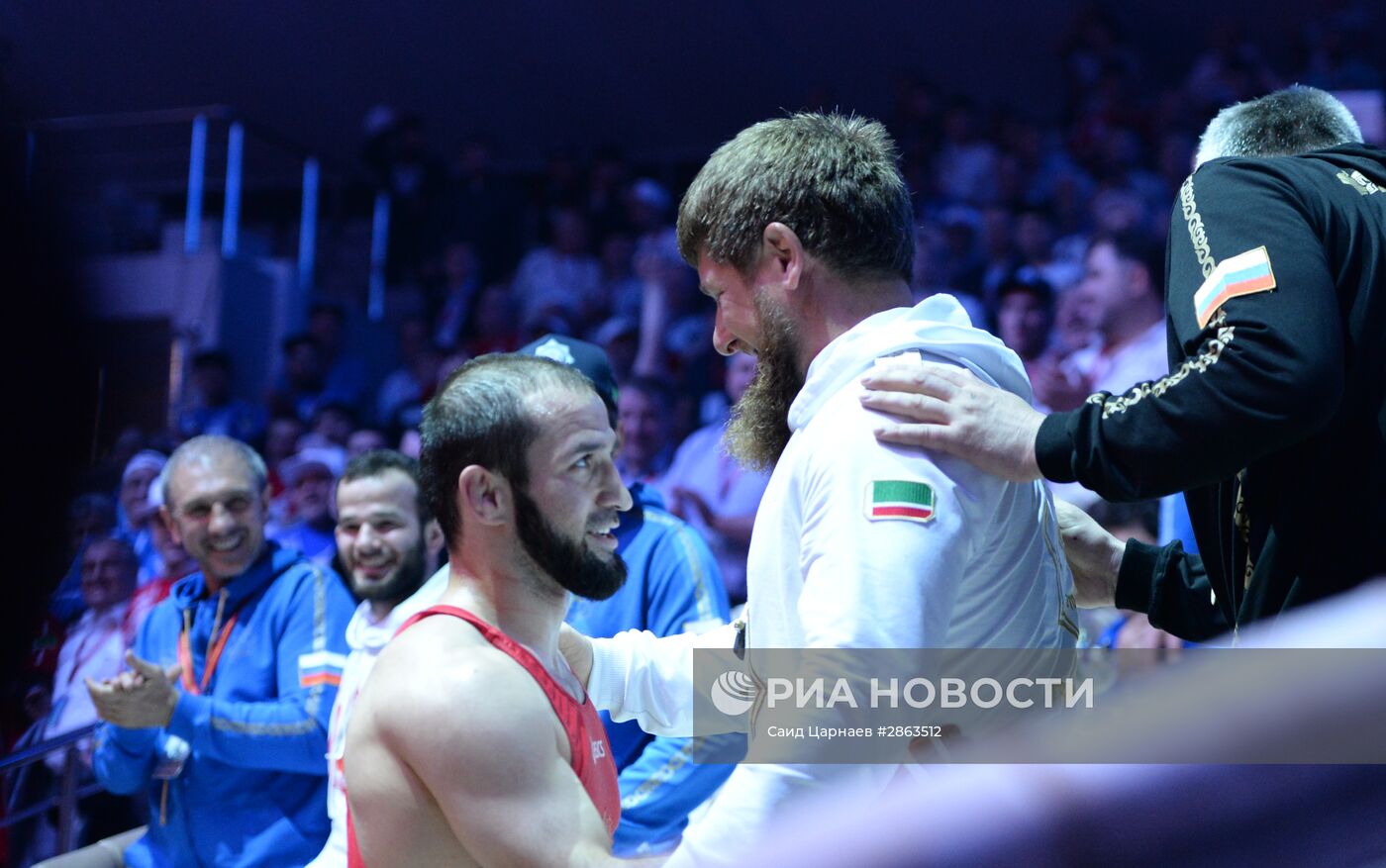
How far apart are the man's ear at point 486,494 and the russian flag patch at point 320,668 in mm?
1652

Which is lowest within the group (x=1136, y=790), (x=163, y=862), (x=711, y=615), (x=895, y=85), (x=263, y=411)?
(x=163, y=862)

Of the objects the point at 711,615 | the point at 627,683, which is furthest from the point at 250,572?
the point at 627,683

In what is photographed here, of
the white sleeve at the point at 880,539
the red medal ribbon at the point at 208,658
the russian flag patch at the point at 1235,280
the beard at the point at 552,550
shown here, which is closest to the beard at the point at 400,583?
the red medal ribbon at the point at 208,658

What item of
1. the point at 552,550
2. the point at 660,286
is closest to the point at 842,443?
the point at 552,550

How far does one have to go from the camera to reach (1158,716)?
1.49 ft

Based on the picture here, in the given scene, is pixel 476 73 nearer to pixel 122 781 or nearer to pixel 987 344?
pixel 122 781

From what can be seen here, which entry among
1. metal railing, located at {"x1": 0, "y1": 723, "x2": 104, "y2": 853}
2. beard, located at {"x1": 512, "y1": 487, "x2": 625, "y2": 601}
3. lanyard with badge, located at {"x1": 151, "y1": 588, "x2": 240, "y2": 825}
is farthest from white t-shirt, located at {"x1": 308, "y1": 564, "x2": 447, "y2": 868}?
metal railing, located at {"x1": 0, "y1": 723, "x2": 104, "y2": 853}

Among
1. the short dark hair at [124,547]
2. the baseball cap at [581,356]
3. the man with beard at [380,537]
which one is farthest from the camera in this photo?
the short dark hair at [124,547]

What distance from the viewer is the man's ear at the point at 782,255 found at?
5.95 feet

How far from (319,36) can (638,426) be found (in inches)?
230

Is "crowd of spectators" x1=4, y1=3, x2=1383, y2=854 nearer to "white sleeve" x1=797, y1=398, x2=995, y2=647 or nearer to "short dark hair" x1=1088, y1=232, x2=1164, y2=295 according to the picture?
"short dark hair" x1=1088, y1=232, x2=1164, y2=295

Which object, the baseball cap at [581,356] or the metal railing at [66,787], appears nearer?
the baseball cap at [581,356]

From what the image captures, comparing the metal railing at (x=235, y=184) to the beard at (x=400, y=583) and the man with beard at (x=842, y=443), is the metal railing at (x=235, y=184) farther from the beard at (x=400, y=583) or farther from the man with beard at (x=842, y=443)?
the man with beard at (x=842, y=443)

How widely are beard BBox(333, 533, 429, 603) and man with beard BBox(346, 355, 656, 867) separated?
1.62m
